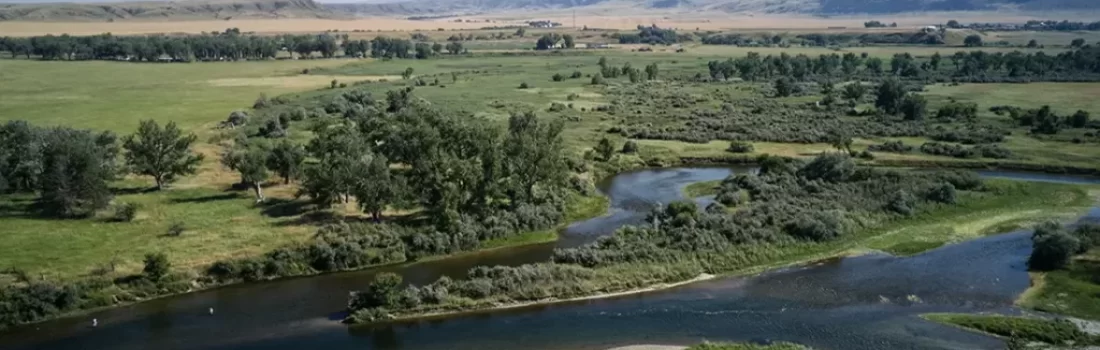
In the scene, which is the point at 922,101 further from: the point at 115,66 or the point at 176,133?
the point at 115,66

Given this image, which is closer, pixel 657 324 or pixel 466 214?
pixel 657 324

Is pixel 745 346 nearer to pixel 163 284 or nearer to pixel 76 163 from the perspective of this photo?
pixel 163 284

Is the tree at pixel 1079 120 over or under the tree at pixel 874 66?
under

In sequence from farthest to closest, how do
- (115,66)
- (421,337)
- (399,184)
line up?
1. (115,66)
2. (399,184)
3. (421,337)

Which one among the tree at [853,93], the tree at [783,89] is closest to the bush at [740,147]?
the tree at [853,93]

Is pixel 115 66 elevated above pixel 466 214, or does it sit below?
above

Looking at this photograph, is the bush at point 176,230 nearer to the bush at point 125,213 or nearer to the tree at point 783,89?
the bush at point 125,213

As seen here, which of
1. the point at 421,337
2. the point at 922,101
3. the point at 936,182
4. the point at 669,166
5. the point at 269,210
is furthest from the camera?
the point at 922,101

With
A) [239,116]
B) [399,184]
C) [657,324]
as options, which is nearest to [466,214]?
[399,184]
